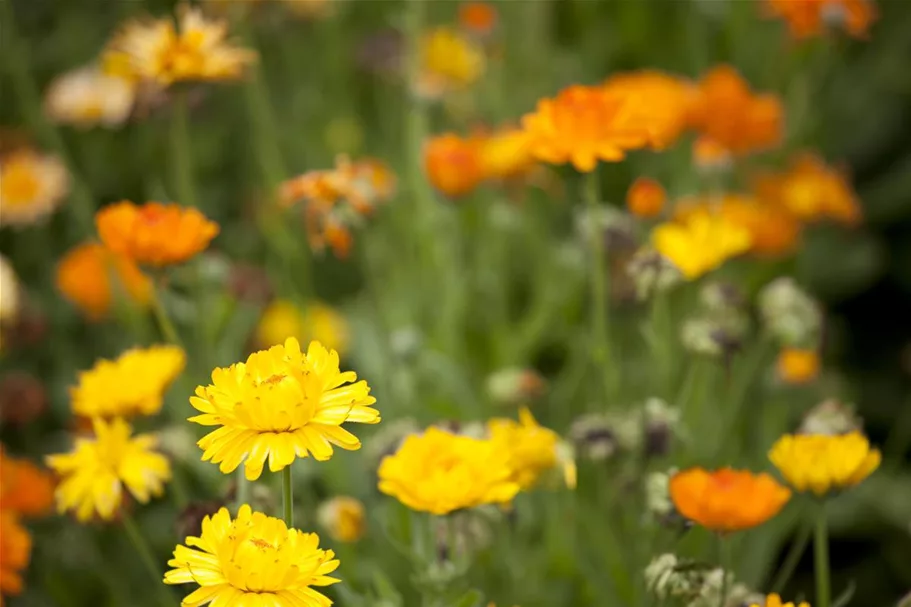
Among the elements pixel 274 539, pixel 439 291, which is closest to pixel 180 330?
pixel 439 291

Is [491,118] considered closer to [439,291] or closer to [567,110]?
[439,291]

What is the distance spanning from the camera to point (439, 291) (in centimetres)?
147

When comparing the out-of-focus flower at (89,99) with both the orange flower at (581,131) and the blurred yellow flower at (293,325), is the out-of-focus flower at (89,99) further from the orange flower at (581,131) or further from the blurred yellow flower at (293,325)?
the orange flower at (581,131)

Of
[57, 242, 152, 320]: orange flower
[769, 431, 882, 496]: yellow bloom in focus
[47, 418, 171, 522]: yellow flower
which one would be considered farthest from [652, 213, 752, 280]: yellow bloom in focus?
[57, 242, 152, 320]: orange flower

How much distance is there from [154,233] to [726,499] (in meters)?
0.46

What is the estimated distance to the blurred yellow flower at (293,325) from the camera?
4.49ft

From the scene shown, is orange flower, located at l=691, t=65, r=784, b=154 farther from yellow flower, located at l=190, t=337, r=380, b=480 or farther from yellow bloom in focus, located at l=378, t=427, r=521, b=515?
yellow flower, located at l=190, t=337, r=380, b=480

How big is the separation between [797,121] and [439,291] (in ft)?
2.21

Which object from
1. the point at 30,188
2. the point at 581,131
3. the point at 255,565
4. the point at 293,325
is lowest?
the point at 293,325

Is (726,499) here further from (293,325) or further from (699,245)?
(293,325)

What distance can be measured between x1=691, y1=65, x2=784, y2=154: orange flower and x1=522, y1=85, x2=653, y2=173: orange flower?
0.50m

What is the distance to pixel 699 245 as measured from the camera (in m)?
0.98

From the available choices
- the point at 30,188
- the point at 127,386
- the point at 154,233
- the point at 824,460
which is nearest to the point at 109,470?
the point at 127,386

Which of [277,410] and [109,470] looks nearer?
[277,410]
